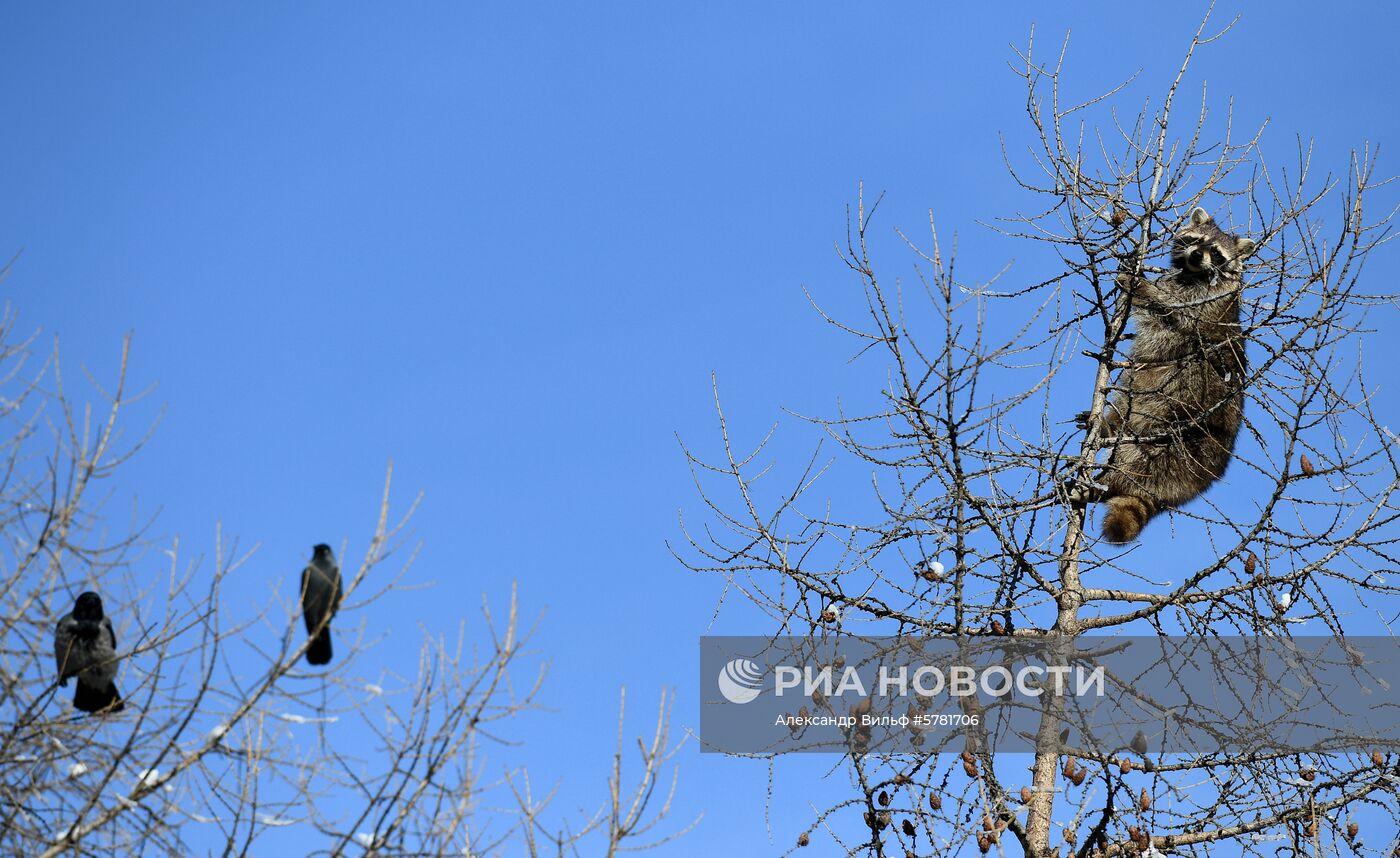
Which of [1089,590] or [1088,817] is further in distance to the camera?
[1089,590]

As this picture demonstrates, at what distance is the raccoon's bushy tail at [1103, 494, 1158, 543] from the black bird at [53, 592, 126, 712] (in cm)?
537

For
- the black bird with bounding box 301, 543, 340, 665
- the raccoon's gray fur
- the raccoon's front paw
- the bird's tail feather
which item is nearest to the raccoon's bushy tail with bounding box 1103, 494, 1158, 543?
the raccoon's gray fur

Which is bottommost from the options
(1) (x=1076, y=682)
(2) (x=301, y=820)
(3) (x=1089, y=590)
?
(2) (x=301, y=820)

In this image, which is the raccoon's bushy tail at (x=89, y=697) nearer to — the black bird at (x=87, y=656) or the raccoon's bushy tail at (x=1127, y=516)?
the black bird at (x=87, y=656)

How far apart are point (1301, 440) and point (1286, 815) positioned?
4.99 ft

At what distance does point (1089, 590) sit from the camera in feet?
21.2

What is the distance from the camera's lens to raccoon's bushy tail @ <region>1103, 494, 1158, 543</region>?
321 inches

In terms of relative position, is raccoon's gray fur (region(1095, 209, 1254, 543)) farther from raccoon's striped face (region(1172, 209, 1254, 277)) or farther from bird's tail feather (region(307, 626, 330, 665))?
bird's tail feather (region(307, 626, 330, 665))

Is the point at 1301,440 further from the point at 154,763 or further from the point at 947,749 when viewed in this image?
the point at 154,763

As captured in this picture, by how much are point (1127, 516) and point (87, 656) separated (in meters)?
5.51

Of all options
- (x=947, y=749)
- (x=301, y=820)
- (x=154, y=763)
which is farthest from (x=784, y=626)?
(x=154, y=763)

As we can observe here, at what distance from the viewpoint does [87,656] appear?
5.82 metres

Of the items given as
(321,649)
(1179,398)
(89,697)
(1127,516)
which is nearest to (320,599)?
(321,649)

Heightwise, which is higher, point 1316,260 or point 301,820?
point 1316,260
